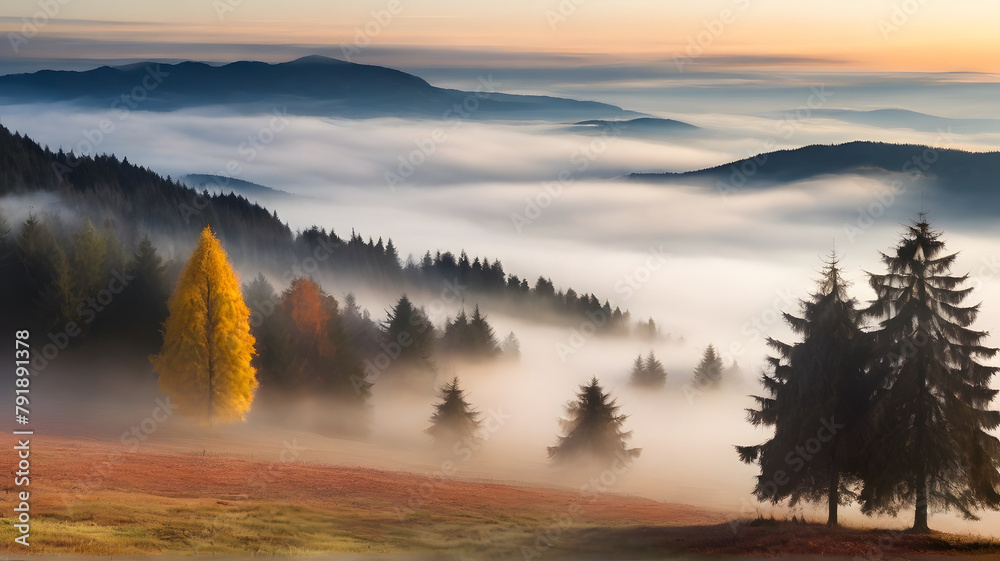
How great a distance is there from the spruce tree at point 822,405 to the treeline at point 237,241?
413ft

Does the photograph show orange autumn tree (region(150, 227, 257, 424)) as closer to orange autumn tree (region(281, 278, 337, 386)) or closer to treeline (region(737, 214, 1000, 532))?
orange autumn tree (region(281, 278, 337, 386))

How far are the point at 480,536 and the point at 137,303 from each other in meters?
43.3

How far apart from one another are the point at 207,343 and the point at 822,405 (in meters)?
33.6

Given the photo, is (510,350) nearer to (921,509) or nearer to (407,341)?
(407,341)

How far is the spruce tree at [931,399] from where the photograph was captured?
29.4m

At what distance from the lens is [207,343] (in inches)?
1976

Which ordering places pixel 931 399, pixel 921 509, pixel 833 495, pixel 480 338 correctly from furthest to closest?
pixel 480 338, pixel 833 495, pixel 931 399, pixel 921 509

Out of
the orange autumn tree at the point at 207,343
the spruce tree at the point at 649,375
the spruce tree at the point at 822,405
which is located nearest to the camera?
the spruce tree at the point at 822,405

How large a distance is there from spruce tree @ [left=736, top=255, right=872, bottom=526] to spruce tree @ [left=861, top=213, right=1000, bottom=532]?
1363 millimetres

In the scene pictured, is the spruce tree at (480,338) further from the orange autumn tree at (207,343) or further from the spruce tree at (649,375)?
the orange autumn tree at (207,343)

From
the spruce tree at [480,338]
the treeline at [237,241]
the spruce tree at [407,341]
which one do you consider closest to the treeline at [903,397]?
the spruce tree at [407,341]

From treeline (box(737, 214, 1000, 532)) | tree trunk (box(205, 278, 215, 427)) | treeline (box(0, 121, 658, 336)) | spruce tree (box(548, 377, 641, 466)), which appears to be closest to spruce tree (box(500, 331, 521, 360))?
treeline (box(0, 121, 658, 336))

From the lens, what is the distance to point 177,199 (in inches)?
7544

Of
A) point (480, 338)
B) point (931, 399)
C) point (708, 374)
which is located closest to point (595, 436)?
point (931, 399)
